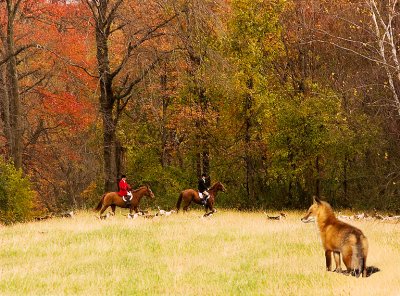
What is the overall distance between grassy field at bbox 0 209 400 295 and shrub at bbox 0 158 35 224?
4.01 metres

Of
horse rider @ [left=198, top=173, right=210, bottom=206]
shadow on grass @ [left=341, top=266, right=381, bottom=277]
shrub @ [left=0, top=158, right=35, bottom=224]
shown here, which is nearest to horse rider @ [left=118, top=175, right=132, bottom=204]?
horse rider @ [left=198, top=173, right=210, bottom=206]

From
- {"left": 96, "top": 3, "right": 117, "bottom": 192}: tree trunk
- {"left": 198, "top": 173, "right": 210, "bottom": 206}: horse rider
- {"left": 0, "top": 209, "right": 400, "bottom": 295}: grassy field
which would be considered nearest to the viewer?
{"left": 0, "top": 209, "right": 400, "bottom": 295}: grassy field

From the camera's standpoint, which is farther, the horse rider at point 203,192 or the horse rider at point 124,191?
the horse rider at point 203,192

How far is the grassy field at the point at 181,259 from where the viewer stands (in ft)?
33.9

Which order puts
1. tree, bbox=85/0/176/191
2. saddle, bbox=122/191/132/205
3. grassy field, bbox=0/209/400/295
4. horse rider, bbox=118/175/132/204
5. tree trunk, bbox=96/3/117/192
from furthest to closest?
tree trunk, bbox=96/3/117/192
saddle, bbox=122/191/132/205
horse rider, bbox=118/175/132/204
tree, bbox=85/0/176/191
grassy field, bbox=0/209/400/295

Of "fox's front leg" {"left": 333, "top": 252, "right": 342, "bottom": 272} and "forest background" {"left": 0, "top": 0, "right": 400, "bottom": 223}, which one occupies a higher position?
"forest background" {"left": 0, "top": 0, "right": 400, "bottom": 223}

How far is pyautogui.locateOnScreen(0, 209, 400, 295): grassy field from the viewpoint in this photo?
1032cm

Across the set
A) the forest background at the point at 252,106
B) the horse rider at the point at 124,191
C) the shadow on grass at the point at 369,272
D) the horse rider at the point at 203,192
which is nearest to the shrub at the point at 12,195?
the forest background at the point at 252,106

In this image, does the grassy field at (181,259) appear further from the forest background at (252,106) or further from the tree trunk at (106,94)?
the forest background at (252,106)

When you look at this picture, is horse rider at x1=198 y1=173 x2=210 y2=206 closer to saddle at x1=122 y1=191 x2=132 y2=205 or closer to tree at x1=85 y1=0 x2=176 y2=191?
saddle at x1=122 y1=191 x2=132 y2=205

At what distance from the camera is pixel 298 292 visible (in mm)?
9562

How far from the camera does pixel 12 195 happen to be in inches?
953

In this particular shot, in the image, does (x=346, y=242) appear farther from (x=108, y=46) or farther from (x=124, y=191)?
(x=108, y=46)

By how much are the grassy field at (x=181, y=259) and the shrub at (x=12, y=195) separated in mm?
4006
